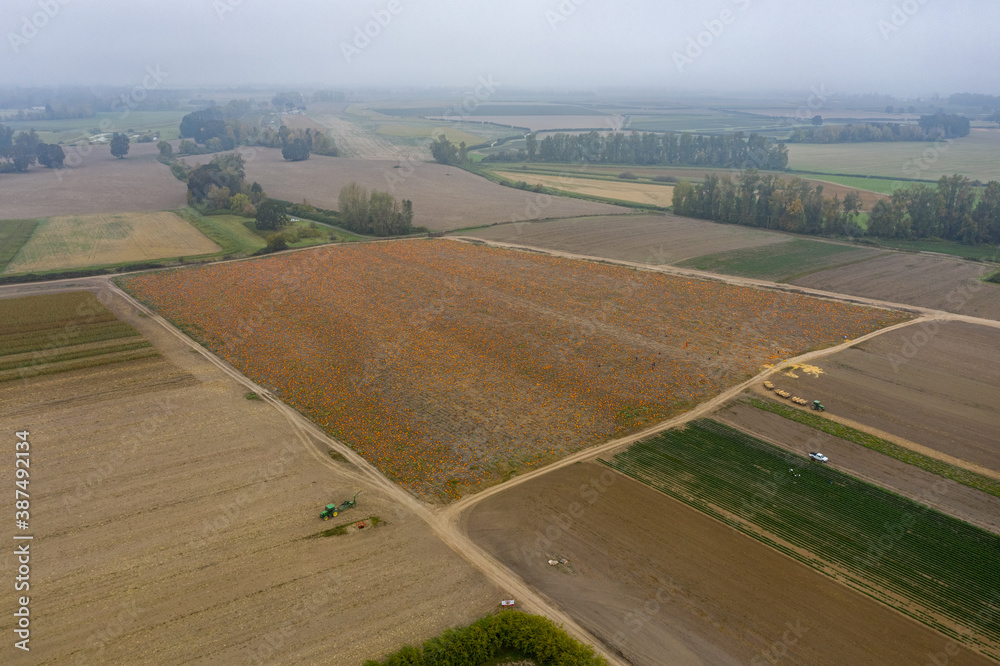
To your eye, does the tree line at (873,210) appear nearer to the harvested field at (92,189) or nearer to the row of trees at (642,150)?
the row of trees at (642,150)

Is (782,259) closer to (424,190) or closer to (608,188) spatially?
(608,188)

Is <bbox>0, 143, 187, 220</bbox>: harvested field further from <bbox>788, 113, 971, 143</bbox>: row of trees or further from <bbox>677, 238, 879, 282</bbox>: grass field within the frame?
<bbox>788, 113, 971, 143</bbox>: row of trees

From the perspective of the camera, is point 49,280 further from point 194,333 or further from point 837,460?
point 837,460

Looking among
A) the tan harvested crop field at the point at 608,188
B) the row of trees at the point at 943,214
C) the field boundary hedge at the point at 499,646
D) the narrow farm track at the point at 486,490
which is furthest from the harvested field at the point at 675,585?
the tan harvested crop field at the point at 608,188

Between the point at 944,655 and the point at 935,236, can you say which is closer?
the point at 944,655

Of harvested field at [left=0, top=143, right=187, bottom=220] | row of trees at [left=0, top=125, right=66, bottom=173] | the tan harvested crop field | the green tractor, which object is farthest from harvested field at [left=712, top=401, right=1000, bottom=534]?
row of trees at [left=0, top=125, right=66, bottom=173]

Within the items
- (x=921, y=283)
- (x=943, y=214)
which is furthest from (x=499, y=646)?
(x=943, y=214)

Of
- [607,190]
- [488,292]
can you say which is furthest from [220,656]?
[607,190]
